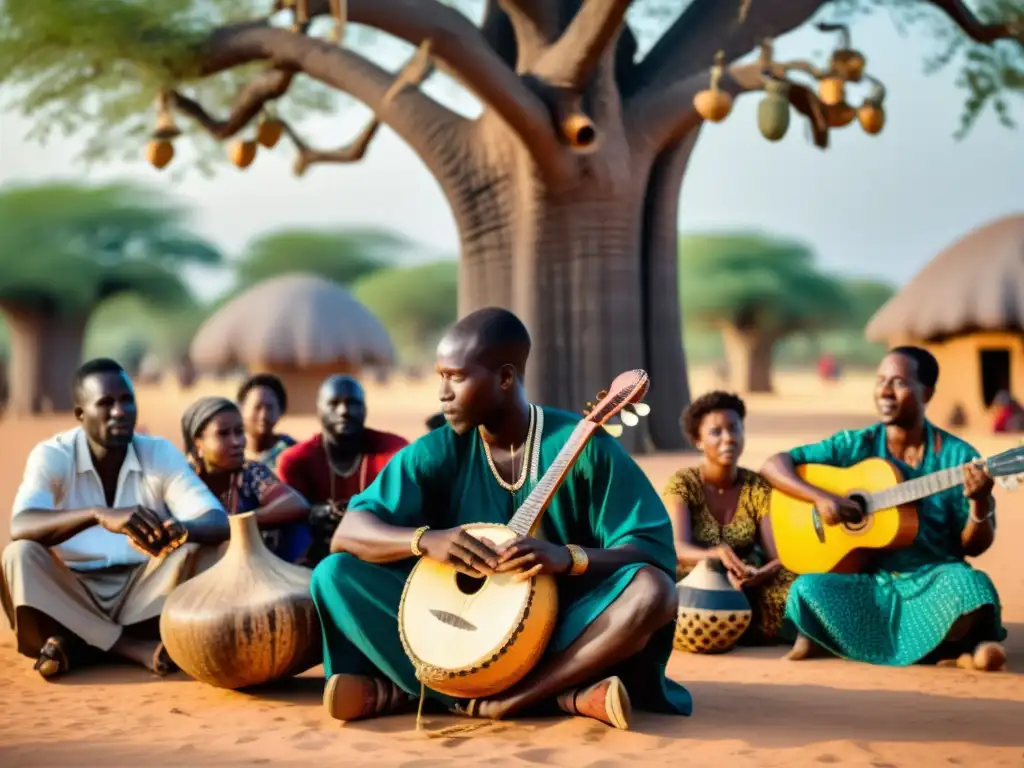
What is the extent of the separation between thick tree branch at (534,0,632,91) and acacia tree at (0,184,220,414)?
812 inches

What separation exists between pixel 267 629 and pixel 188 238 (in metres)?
29.7

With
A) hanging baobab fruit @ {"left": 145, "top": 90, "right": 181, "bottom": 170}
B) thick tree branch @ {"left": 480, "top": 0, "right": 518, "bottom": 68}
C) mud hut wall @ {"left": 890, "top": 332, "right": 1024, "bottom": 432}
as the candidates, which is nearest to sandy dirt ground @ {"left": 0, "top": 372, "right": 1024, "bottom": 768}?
hanging baobab fruit @ {"left": 145, "top": 90, "right": 181, "bottom": 170}

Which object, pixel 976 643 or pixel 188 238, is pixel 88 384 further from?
pixel 188 238

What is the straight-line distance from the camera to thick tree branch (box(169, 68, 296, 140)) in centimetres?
1133

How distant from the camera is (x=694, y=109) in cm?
1120

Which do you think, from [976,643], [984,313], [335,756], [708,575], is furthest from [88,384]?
[984,313]

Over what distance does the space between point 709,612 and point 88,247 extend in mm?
28913

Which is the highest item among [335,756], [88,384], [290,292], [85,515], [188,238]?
[188,238]

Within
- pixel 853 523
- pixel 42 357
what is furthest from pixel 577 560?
pixel 42 357

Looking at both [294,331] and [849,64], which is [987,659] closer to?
[849,64]

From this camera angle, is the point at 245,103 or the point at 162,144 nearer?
the point at 162,144

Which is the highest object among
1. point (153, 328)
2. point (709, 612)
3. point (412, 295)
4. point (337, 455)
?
point (153, 328)

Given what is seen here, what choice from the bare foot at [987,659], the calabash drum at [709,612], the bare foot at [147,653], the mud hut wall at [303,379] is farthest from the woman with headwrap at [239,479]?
the mud hut wall at [303,379]

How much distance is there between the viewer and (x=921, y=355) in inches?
201
